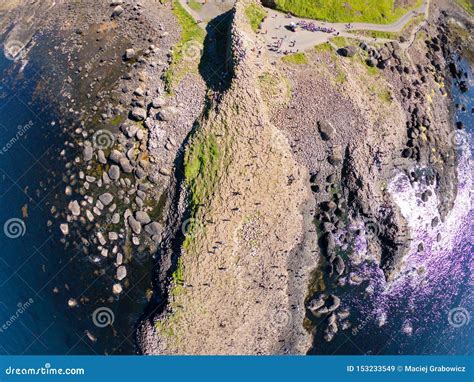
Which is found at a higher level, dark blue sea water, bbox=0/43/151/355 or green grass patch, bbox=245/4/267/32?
green grass patch, bbox=245/4/267/32

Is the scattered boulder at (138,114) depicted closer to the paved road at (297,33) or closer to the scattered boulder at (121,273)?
the scattered boulder at (121,273)

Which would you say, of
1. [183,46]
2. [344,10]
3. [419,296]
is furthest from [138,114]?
[419,296]

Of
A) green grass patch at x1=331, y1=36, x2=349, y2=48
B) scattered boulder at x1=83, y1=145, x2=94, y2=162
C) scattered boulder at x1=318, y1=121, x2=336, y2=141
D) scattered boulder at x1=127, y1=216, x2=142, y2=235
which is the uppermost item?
scattered boulder at x1=83, y1=145, x2=94, y2=162

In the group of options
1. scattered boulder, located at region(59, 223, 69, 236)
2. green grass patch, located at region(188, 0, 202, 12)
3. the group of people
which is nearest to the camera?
scattered boulder, located at region(59, 223, 69, 236)

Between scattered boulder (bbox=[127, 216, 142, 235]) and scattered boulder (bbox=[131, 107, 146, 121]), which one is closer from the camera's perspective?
scattered boulder (bbox=[127, 216, 142, 235])

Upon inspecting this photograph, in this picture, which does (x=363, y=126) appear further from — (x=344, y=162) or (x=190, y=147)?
(x=190, y=147)

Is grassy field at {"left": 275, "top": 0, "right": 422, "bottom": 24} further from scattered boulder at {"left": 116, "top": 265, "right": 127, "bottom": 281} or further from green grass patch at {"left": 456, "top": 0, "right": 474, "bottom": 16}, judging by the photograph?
scattered boulder at {"left": 116, "top": 265, "right": 127, "bottom": 281}

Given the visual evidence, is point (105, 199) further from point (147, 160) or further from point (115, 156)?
point (147, 160)

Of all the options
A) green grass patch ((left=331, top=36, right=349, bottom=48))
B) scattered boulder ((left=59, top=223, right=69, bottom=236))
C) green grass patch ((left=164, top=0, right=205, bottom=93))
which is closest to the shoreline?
scattered boulder ((left=59, top=223, right=69, bottom=236))

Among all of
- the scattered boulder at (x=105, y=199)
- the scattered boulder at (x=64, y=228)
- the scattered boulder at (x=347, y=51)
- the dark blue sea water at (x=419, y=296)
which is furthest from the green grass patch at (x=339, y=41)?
the scattered boulder at (x=64, y=228)
